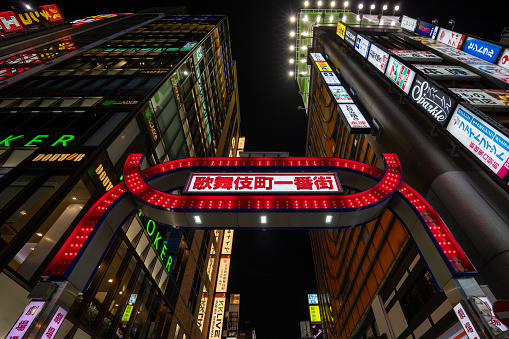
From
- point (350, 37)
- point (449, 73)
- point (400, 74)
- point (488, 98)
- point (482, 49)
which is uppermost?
point (350, 37)

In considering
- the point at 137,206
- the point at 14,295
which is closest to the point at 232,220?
the point at 137,206

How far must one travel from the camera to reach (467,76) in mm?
16156

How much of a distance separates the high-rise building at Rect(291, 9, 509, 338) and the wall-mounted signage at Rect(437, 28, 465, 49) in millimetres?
109

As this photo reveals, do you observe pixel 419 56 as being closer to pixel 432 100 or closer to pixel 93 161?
pixel 432 100

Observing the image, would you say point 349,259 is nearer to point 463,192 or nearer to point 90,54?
point 463,192

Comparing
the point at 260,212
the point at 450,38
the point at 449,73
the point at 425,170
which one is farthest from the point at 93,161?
the point at 450,38

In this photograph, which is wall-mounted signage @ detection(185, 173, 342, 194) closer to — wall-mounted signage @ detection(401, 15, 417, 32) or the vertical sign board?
the vertical sign board

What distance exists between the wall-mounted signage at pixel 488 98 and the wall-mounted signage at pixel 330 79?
10.8 meters

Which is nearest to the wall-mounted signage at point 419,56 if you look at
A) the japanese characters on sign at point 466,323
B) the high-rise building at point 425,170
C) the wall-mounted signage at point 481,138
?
the high-rise building at point 425,170

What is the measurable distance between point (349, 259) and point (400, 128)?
48.4 feet

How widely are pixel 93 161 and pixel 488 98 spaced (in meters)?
22.2

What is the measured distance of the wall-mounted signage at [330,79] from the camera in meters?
22.9

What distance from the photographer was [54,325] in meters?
5.80

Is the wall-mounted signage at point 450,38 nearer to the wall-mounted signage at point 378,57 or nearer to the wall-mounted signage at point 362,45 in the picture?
the wall-mounted signage at point 362,45
